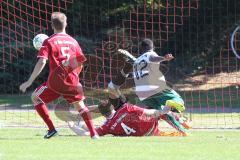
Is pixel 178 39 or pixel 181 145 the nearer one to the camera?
pixel 181 145

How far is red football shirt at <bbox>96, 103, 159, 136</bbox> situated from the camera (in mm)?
11695

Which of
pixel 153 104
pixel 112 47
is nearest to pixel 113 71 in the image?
pixel 112 47

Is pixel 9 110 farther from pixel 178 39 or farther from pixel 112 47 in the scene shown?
pixel 178 39

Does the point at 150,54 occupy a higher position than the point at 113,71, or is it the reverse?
the point at 150,54

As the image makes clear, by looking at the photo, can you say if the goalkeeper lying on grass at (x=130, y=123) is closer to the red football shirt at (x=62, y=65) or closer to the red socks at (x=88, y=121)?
the red socks at (x=88, y=121)

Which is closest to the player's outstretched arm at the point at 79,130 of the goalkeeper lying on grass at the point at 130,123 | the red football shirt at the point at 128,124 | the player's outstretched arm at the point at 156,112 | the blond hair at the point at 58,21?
the goalkeeper lying on grass at the point at 130,123

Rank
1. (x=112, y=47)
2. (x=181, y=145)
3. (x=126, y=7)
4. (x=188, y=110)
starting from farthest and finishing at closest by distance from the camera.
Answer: (x=126, y=7) < (x=112, y=47) < (x=188, y=110) < (x=181, y=145)

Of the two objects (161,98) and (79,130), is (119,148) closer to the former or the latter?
(79,130)

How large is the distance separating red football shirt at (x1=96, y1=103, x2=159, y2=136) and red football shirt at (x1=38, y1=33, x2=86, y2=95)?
107cm

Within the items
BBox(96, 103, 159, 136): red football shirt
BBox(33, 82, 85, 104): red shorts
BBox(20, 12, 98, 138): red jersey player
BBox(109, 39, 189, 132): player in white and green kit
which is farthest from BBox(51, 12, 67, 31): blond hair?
BBox(109, 39, 189, 132): player in white and green kit

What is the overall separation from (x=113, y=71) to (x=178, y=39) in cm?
513

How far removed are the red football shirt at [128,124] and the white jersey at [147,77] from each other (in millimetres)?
794

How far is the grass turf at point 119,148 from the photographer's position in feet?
27.9

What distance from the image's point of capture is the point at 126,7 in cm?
2548
